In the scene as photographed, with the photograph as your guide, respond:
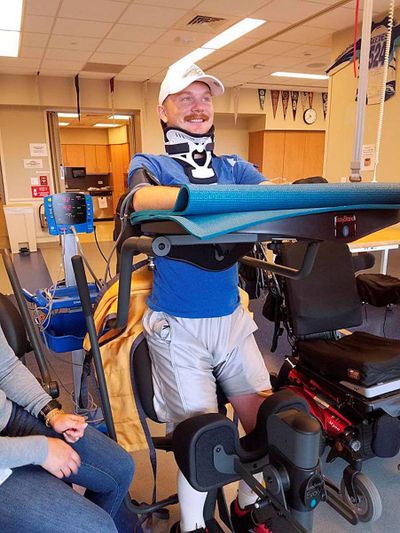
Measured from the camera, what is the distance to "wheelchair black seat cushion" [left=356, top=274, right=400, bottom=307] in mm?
2346

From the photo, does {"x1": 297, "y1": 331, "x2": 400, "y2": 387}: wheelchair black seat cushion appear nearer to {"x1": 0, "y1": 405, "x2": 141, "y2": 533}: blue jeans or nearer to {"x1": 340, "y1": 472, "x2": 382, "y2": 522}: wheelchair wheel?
{"x1": 340, "y1": 472, "x2": 382, "y2": 522}: wheelchair wheel

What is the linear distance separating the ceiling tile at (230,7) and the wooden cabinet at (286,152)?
4616 mm

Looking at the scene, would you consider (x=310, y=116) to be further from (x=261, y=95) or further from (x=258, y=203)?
(x=258, y=203)

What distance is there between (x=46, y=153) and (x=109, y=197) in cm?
427

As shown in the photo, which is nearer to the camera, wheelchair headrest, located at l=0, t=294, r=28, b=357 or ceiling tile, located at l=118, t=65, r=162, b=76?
wheelchair headrest, located at l=0, t=294, r=28, b=357

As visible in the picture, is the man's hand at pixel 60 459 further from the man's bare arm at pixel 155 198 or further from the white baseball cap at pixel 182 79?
the white baseball cap at pixel 182 79

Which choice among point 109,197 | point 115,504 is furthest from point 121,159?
point 115,504

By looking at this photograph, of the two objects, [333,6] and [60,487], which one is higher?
[333,6]

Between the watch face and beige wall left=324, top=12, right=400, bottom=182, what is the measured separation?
3.88m

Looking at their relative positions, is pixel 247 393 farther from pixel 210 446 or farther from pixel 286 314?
pixel 286 314

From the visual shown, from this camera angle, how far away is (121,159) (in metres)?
11.8

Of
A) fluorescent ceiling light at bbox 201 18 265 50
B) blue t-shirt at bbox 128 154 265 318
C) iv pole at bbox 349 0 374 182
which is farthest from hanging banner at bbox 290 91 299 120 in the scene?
blue t-shirt at bbox 128 154 265 318

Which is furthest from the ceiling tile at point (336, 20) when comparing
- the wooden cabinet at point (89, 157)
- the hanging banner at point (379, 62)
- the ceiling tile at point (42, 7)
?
the wooden cabinet at point (89, 157)

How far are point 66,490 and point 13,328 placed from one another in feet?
2.11
